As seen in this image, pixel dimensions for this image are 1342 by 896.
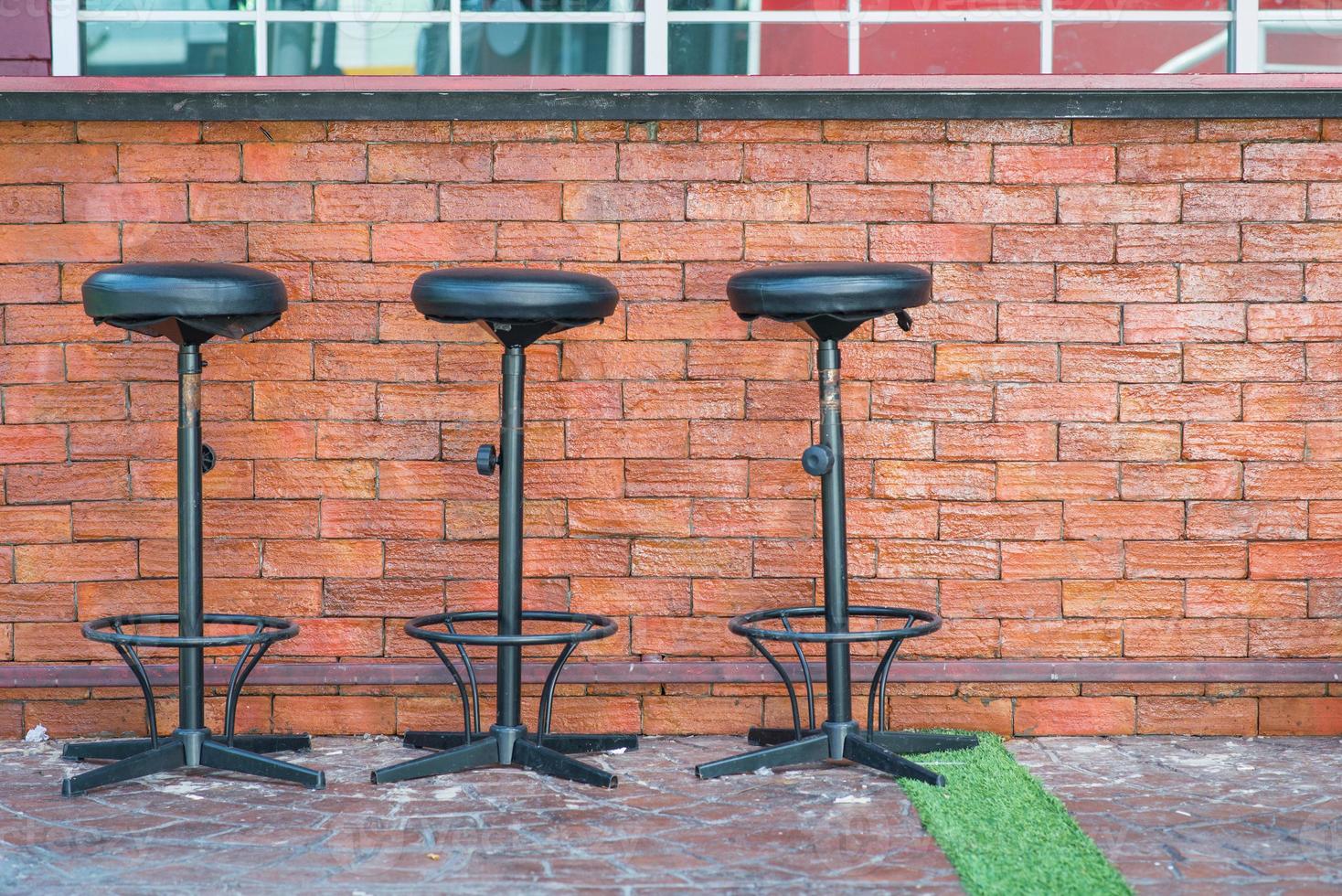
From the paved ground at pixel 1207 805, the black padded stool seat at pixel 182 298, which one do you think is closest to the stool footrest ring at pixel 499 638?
the black padded stool seat at pixel 182 298

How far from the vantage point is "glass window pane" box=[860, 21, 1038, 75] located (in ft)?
14.0

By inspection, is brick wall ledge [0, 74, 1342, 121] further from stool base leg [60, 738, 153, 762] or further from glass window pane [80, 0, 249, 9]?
stool base leg [60, 738, 153, 762]

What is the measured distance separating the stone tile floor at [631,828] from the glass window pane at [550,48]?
2033 millimetres

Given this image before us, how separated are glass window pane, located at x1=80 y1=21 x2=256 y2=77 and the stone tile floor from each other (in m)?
2.04

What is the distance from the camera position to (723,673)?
4133mm

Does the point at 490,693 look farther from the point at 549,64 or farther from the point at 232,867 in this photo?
the point at 549,64

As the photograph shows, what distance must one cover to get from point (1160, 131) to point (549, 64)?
1.82m

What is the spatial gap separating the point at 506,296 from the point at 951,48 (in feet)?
5.77

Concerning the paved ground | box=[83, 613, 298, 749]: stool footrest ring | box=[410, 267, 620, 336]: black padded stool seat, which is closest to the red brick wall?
the paved ground

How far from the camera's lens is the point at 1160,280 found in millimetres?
4117

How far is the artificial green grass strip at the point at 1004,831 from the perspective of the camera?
2.79 m

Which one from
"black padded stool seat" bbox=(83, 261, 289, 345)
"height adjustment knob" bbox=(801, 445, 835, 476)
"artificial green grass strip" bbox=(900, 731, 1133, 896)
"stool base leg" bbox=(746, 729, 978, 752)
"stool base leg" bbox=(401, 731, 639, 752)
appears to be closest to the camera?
"artificial green grass strip" bbox=(900, 731, 1133, 896)

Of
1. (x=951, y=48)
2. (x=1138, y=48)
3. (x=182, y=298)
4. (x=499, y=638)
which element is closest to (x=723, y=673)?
(x=499, y=638)

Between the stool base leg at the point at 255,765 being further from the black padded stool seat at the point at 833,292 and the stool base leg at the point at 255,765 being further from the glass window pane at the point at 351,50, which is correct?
the glass window pane at the point at 351,50
